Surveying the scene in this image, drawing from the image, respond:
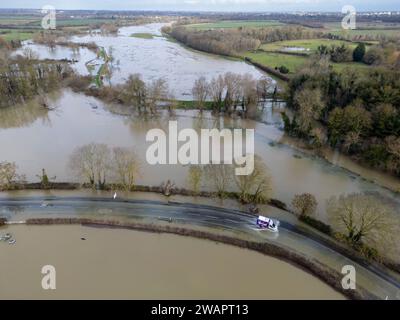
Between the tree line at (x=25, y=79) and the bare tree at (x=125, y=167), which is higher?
the tree line at (x=25, y=79)

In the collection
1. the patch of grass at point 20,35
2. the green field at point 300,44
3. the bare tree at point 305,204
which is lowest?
the bare tree at point 305,204

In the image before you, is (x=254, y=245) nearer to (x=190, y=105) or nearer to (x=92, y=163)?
(x=92, y=163)

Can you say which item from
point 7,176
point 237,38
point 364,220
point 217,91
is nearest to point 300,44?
point 237,38

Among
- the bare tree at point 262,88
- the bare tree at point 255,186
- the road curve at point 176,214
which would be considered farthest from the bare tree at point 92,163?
the bare tree at point 262,88

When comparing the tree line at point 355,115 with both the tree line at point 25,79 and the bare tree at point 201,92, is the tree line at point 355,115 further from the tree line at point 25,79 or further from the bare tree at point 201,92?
the tree line at point 25,79

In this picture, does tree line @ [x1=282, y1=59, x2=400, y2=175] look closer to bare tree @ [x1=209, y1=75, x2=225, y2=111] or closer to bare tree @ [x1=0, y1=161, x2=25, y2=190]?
bare tree @ [x1=209, y1=75, x2=225, y2=111]

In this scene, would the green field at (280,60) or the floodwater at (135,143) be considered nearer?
the floodwater at (135,143)

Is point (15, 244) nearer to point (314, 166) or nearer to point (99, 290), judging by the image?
point (99, 290)
